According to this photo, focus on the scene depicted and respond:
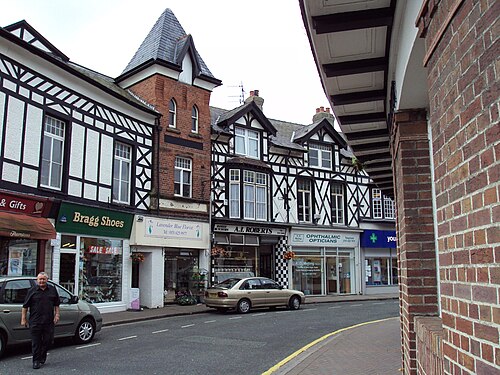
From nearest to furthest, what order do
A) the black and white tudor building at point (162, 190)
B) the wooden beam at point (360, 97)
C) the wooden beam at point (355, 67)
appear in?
the wooden beam at point (355, 67), the wooden beam at point (360, 97), the black and white tudor building at point (162, 190)

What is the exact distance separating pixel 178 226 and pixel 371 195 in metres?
14.5

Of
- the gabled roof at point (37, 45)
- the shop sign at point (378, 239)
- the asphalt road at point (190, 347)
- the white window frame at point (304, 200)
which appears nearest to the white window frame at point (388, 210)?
the shop sign at point (378, 239)

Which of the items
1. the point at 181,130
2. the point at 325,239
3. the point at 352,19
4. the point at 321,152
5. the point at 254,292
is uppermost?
the point at 321,152

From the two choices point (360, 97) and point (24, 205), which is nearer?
point (360, 97)

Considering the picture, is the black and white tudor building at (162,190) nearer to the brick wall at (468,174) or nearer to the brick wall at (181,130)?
the brick wall at (181,130)

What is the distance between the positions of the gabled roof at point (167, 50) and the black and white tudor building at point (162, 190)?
3.9 inches

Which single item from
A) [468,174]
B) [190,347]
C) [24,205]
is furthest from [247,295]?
[468,174]

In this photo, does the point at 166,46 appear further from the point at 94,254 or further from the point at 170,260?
the point at 94,254

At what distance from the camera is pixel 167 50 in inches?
898

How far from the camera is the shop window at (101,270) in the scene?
59.3 ft

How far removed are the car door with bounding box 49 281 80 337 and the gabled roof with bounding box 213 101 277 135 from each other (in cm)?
1502

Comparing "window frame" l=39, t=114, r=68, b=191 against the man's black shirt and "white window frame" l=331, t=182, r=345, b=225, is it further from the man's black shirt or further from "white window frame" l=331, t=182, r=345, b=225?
"white window frame" l=331, t=182, r=345, b=225

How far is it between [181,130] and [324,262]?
39.3 feet

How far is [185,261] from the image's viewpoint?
22781 mm
